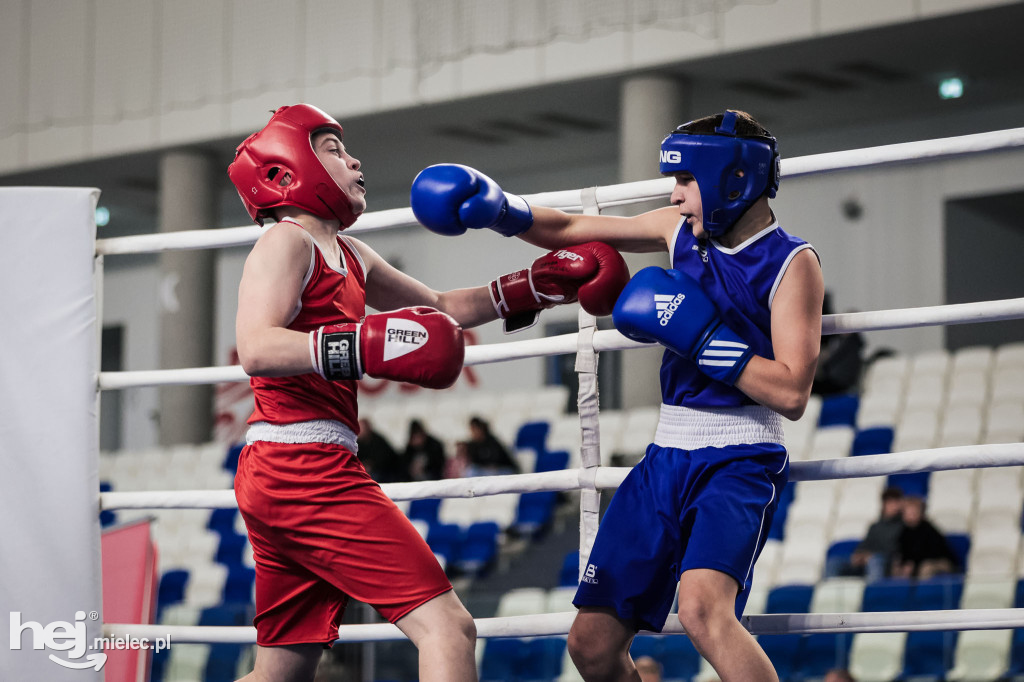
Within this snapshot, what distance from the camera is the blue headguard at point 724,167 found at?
2.02 m

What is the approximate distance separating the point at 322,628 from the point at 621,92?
7442 mm

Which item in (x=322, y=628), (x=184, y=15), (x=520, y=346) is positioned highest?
(x=184, y=15)

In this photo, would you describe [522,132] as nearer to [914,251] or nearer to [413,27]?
[413,27]

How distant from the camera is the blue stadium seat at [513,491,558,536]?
25.4 ft

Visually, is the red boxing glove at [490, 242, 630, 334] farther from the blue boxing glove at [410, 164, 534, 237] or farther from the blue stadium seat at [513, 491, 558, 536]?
the blue stadium seat at [513, 491, 558, 536]

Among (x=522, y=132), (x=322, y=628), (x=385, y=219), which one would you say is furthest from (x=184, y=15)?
(x=322, y=628)

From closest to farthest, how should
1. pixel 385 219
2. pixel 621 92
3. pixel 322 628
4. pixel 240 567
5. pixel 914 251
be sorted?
pixel 322 628, pixel 385 219, pixel 240 567, pixel 621 92, pixel 914 251

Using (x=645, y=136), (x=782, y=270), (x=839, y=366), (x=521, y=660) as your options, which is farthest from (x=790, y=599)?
(x=645, y=136)

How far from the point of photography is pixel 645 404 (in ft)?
28.8

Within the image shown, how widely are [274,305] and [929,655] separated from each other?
12.8 ft

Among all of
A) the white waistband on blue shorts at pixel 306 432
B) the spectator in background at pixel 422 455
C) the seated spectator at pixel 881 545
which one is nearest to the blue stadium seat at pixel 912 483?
the seated spectator at pixel 881 545

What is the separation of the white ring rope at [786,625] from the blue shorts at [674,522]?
14cm

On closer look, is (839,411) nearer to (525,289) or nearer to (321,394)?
(525,289)

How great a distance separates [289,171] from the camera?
209 centimetres
